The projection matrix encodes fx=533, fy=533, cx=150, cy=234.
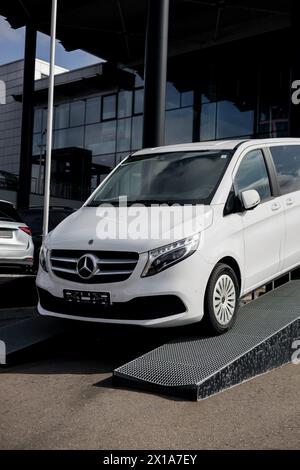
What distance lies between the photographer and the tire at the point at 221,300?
187 inches

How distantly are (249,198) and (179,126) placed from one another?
2138cm

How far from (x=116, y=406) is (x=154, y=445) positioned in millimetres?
732

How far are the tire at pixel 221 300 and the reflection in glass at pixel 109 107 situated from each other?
25.3m

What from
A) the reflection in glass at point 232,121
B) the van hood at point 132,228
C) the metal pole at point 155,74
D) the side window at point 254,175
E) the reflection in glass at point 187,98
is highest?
the reflection in glass at point 187,98

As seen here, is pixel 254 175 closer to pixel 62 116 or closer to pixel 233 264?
pixel 233 264

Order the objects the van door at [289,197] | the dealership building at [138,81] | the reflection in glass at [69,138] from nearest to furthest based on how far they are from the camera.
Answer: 1. the van door at [289,197]
2. the dealership building at [138,81]
3. the reflection in glass at [69,138]

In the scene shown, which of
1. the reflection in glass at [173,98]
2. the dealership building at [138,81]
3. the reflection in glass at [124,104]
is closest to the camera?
the dealership building at [138,81]

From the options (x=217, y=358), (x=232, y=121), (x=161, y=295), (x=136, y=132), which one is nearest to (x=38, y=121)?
(x=136, y=132)

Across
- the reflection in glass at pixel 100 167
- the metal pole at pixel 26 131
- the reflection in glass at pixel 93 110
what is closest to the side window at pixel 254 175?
the metal pole at pixel 26 131

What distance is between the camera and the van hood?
→ 185 inches

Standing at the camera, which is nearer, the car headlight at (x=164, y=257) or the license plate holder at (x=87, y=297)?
the car headlight at (x=164, y=257)

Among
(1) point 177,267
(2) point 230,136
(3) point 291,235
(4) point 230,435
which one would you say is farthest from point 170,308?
(2) point 230,136

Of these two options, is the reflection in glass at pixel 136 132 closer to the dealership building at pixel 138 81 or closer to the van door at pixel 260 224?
the dealership building at pixel 138 81

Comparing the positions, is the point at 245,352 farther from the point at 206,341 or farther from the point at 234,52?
the point at 234,52
